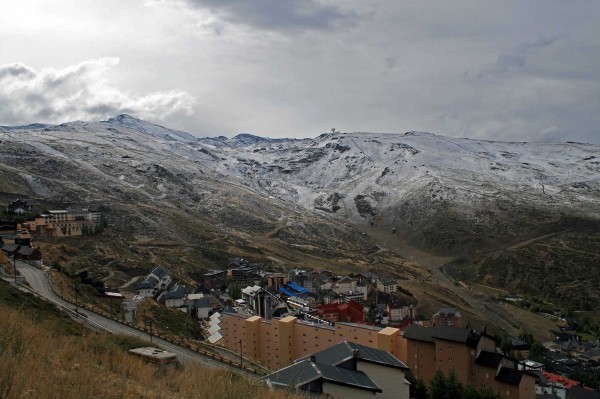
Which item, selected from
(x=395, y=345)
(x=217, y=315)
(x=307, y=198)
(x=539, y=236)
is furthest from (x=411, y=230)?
(x=395, y=345)

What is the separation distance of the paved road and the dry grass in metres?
10.5

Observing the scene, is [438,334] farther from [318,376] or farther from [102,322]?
[102,322]

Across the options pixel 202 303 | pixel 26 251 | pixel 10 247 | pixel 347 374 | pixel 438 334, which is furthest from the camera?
pixel 202 303

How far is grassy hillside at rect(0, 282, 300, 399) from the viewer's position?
629cm

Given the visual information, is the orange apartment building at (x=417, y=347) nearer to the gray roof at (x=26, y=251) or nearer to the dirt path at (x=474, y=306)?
the gray roof at (x=26, y=251)

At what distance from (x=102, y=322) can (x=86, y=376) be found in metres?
25.3

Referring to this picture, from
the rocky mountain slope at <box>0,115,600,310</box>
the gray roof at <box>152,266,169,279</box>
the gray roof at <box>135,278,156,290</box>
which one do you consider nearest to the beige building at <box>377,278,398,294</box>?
the rocky mountain slope at <box>0,115,600,310</box>

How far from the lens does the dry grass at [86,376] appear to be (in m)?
6.29

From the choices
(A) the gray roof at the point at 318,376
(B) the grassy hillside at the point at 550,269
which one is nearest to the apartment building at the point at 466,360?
(A) the gray roof at the point at 318,376

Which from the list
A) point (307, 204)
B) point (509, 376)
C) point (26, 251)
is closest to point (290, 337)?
point (509, 376)

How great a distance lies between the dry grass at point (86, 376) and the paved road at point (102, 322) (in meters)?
10.5

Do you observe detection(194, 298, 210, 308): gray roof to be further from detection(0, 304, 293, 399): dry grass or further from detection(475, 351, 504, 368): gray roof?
detection(0, 304, 293, 399): dry grass

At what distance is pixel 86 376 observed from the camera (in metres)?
7.05

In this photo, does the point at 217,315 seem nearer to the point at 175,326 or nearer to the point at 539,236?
the point at 175,326
